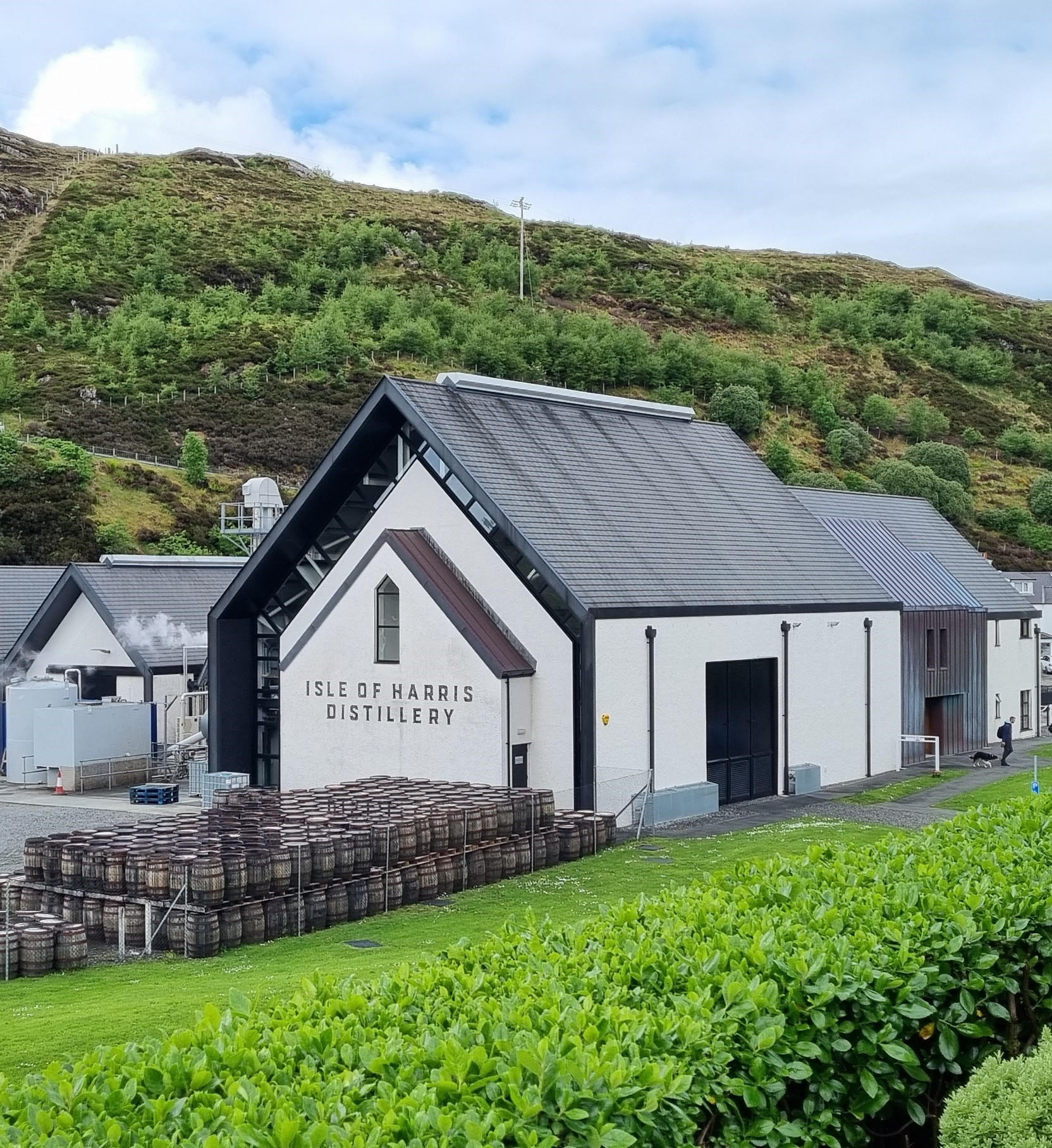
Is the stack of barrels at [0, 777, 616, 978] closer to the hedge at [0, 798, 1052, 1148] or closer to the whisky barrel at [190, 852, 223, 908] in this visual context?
the whisky barrel at [190, 852, 223, 908]

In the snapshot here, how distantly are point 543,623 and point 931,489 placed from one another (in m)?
73.2

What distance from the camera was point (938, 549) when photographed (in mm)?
44625

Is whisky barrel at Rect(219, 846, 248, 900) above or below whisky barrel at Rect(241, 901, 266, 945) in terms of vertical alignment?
above

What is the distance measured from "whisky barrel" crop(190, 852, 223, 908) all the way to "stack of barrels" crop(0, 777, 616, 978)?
0.7 inches

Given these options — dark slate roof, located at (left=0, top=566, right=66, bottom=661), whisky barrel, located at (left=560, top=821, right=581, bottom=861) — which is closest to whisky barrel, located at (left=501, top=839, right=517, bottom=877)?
whisky barrel, located at (left=560, top=821, right=581, bottom=861)

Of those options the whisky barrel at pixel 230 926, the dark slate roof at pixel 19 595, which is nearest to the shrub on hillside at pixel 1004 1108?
the whisky barrel at pixel 230 926

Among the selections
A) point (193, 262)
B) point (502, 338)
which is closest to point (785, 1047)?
point (502, 338)

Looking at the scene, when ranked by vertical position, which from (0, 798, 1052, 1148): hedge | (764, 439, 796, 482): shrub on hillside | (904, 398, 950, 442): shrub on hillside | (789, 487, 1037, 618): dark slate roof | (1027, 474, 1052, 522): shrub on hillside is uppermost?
(904, 398, 950, 442): shrub on hillside

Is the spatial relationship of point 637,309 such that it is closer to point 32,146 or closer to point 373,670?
point 32,146

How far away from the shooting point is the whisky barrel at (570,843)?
2334 cm

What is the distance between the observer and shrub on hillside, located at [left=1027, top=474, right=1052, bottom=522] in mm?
98500

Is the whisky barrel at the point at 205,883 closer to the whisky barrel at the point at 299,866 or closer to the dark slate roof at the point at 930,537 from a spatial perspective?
the whisky barrel at the point at 299,866

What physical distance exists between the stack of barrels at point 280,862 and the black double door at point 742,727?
255 inches

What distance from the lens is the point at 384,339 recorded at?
11050 cm
